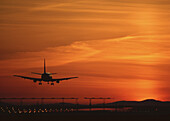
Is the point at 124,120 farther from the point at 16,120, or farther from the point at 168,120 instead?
the point at 16,120

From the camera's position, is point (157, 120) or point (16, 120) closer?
point (16, 120)

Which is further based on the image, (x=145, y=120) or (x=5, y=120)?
(x=145, y=120)

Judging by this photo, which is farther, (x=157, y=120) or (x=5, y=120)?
(x=157, y=120)

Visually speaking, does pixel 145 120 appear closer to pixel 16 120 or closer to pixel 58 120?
pixel 58 120

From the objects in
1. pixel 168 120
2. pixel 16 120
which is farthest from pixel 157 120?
pixel 16 120

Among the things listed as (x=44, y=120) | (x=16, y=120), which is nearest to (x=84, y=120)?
(x=44, y=120)

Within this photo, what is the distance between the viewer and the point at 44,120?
389 ft

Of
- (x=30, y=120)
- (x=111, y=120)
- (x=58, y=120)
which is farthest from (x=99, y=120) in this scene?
(x=30, y=120)

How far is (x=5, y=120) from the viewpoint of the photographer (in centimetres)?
11600

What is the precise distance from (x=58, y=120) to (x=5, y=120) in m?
14.3

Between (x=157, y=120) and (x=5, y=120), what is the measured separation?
42.8 m

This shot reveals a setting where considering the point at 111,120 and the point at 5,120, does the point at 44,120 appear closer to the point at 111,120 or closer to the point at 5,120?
the point at 5,120

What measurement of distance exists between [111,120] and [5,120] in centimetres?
2936

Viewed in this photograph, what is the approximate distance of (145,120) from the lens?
4877 inches
